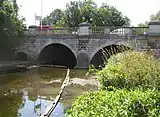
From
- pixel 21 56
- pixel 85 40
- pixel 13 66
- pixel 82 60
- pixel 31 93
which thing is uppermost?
pixel 85 40

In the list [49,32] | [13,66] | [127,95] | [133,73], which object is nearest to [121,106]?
[127,95]

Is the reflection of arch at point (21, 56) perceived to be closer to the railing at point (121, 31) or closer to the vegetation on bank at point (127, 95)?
the railing at point (121, 31)

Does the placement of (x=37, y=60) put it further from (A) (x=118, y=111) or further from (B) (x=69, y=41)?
(A) (x=118, y=111)

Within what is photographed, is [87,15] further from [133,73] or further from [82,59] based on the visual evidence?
A: [133,73]

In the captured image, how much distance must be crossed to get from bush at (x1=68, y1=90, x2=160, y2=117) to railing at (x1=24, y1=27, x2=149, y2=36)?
17.7m

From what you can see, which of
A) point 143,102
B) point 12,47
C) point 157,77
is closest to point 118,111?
point 143,102

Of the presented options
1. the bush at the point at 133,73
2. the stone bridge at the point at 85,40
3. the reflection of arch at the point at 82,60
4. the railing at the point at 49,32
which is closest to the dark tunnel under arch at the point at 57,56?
the stone bridge at the point at 85,40

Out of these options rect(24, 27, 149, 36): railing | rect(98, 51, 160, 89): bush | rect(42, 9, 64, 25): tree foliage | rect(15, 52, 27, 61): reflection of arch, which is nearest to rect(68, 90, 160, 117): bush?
rect(98, 51, 160, 89): bush

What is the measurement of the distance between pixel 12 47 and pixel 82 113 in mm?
23300

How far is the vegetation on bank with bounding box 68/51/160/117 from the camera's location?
5459 millimetres

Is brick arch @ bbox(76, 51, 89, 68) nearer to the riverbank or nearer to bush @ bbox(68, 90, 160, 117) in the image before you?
the riverbank

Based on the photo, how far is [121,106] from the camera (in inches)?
219

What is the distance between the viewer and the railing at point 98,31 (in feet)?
78.1

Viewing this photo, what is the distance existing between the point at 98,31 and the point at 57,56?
8896 millimetres
